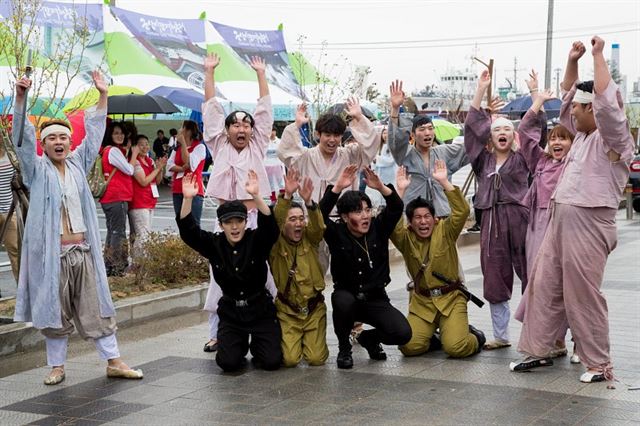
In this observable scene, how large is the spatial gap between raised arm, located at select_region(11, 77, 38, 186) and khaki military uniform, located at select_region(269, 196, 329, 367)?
5.54 ft

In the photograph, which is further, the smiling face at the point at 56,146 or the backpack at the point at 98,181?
the backpack at the point at 98,181

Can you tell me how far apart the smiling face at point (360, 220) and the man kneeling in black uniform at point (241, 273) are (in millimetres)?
576

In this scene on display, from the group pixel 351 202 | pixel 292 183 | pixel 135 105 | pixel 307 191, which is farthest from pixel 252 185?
pixel 135 105

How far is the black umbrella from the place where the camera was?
1375cm

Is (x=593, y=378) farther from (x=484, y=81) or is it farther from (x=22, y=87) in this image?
(x=22, y=87)

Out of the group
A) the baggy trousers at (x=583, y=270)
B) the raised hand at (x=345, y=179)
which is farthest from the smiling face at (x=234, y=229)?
the baggy trousers at (x=583, y=270)

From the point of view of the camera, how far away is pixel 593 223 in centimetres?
611

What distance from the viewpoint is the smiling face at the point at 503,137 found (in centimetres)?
722

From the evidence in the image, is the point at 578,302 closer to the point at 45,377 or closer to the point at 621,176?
the point at 621,176

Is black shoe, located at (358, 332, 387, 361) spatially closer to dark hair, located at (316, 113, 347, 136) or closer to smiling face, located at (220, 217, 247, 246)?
smiling face, located at (220, 217, 247, 246)

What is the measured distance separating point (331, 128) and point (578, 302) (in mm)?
2358

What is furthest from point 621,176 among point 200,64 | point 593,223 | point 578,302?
point 200,64

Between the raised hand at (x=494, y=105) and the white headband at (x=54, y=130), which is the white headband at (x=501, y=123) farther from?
the white headband at (x=54, y=130)

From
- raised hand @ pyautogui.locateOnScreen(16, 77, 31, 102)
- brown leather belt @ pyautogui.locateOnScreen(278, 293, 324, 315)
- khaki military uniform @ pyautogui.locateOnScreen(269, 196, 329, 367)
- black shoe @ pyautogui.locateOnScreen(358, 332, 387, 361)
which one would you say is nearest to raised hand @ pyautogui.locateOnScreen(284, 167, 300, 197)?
khaki military uniform @ pyautogui.locateOnScreen(269, 196, 329, 367)
